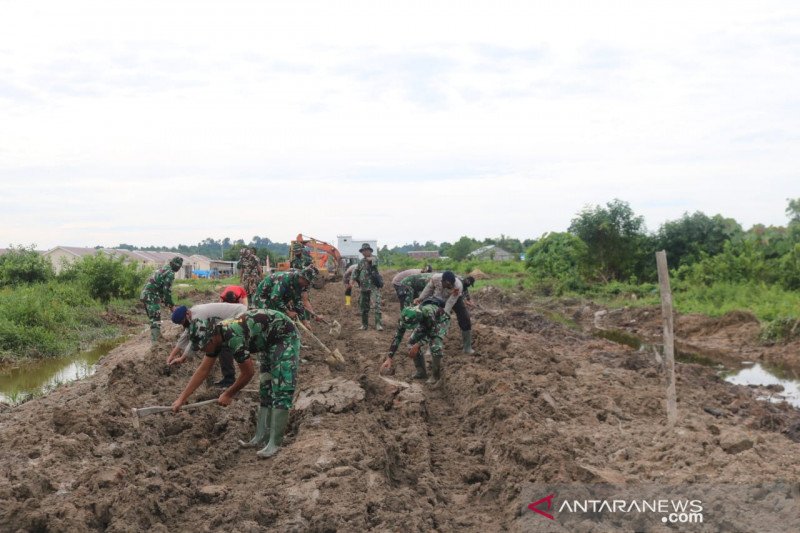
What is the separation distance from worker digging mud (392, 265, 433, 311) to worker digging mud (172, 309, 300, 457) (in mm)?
5270

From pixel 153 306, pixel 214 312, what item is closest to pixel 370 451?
pixel 214 312

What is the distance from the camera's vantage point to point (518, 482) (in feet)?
17.1

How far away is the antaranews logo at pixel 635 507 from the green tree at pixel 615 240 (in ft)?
79.5

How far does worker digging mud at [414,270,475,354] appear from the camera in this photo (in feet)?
31.0

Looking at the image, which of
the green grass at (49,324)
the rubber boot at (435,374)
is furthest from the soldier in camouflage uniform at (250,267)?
the rubber boot at (435,374)

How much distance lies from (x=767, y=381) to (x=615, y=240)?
55.4ft

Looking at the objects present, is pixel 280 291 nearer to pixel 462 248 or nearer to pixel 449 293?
pixel 449 293

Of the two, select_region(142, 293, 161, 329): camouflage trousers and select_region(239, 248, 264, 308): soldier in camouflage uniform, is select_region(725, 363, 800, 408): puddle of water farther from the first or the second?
select_region(239, 248, 264, 308): soldier in camouflage uniform

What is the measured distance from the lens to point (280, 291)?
886 cm

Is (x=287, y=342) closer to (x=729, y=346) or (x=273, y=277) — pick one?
(x=273, y=277)

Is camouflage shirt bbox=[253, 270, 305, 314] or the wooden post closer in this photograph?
the wooden post

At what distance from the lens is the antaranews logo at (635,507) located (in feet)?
14.2

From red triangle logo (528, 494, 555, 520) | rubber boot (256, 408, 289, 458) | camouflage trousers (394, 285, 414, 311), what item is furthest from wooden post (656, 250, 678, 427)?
camouflage trousers (394, 285, 414, 311)

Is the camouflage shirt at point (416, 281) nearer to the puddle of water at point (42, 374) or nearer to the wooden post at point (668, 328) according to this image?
the wooden post at point (668, 328)
